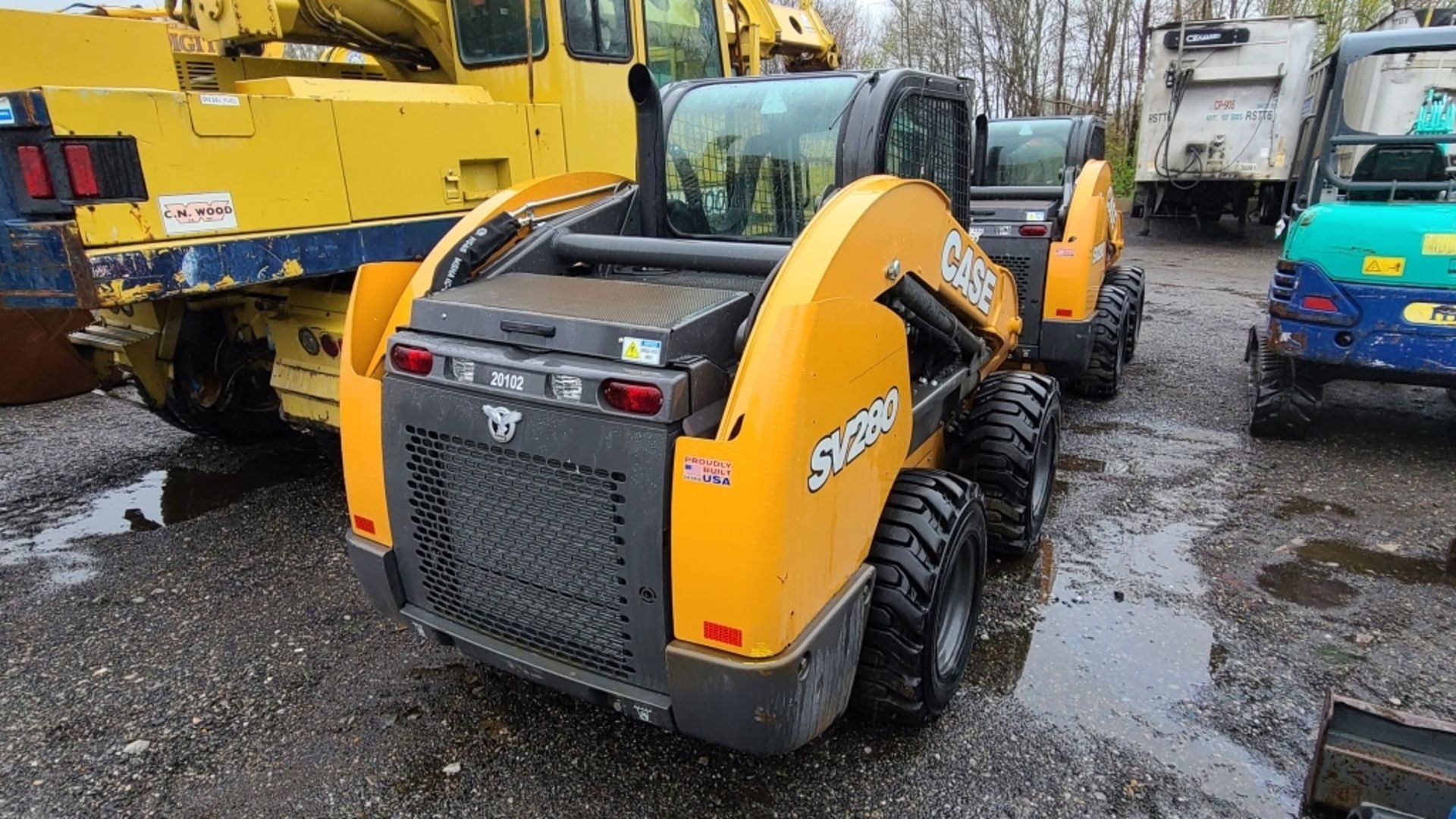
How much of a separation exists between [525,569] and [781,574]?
0.74 meters

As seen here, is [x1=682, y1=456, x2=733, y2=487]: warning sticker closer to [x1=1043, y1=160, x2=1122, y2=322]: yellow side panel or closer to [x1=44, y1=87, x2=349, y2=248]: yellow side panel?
[x1=44, y1=87, x2=349, y2=248]: yellow side panel

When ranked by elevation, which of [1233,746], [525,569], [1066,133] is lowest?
[1233,746]

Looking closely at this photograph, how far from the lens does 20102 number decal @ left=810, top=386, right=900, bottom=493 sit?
6.69 feet

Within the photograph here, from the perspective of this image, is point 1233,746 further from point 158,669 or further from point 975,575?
point 158,669

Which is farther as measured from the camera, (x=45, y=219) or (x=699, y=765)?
(x=45, y=219)

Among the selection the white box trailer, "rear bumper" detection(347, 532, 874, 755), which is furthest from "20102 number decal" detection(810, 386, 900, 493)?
the white box trailer

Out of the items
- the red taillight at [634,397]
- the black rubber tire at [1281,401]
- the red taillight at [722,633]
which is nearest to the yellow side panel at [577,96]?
the red taillight at [634,397]

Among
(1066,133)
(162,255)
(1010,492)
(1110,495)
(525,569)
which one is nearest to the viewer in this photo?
(525,569)

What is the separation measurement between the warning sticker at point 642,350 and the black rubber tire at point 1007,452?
1929 millimetres

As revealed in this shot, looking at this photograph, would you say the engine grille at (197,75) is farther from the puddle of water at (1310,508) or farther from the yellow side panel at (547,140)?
the puddle of water at (1310,508)

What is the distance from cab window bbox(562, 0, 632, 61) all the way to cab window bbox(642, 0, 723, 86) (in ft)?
0.61

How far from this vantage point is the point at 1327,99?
504cm

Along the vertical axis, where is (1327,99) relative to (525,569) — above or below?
above

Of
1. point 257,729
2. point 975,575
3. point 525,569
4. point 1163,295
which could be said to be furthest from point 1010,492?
point 1163,295
